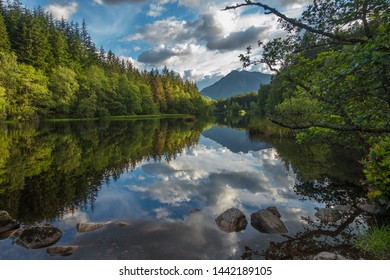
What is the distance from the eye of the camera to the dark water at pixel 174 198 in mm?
7176

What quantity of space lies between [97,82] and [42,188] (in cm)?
6665

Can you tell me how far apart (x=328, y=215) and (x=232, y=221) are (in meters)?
3.69

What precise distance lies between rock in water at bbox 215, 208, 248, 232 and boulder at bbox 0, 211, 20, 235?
714cm

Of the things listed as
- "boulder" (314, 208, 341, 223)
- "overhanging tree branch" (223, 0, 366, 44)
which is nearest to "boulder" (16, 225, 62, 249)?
"overhanging tree branch" (223, 0, 366, 44)

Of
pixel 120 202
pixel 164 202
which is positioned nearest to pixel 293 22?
pixel 164 202

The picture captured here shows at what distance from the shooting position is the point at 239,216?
8766mm

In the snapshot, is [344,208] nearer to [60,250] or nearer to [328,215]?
[328,215]

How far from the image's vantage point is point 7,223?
815 cm

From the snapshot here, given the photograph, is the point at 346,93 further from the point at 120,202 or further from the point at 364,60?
the point at 120,202

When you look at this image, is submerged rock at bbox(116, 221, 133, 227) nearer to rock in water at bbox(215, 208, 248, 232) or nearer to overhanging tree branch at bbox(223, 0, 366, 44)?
rock in water at bbox(215, 208, 248, 232)

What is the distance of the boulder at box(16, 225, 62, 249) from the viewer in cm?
703

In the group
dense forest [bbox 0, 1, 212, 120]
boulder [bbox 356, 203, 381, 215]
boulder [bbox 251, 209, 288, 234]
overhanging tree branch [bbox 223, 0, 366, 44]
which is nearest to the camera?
overhanging tree branch [bbox 223, 0, 366, 44]

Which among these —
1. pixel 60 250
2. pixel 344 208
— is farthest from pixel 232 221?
pixel 60 250
